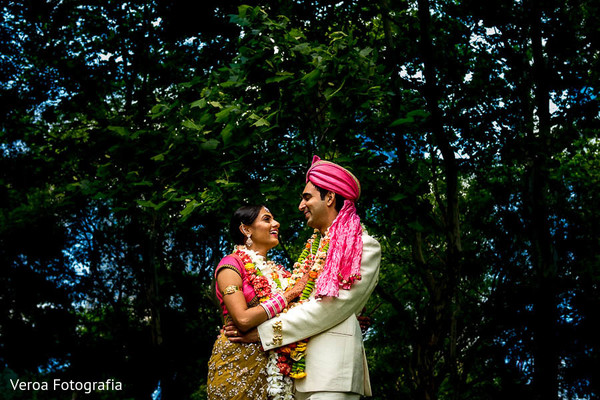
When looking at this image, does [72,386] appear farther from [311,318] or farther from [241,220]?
[311,318]

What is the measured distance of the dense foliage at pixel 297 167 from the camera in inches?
208

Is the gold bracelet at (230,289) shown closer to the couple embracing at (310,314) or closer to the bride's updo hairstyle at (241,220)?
the couple embracing at (310,314)

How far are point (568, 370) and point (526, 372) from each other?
4.44ft

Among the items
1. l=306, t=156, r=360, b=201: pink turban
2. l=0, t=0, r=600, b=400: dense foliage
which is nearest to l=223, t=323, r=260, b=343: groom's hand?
l=306, t=156, r=360, b=201: pink turban

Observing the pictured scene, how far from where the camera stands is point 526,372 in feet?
47.0

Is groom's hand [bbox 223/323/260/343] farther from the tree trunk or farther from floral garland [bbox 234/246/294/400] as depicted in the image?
the tree trunk

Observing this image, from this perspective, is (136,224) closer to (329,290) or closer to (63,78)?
(63,78)

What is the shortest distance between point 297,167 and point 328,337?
279 cm

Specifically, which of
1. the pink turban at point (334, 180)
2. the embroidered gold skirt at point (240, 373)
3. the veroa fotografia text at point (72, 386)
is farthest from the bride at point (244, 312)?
the veroa fotografia text at point (72, 386)

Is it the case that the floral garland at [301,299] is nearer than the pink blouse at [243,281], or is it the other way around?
the floral garland at [301,299]

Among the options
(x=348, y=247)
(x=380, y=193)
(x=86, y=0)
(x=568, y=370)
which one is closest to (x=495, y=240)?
(x=568, y=370)

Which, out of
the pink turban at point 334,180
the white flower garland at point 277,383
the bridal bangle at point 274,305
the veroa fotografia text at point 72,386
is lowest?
the white flower garland at point 277,383

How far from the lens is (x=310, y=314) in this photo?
312 centimetres

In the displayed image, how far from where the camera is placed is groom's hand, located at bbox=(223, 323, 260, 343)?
325 cm
